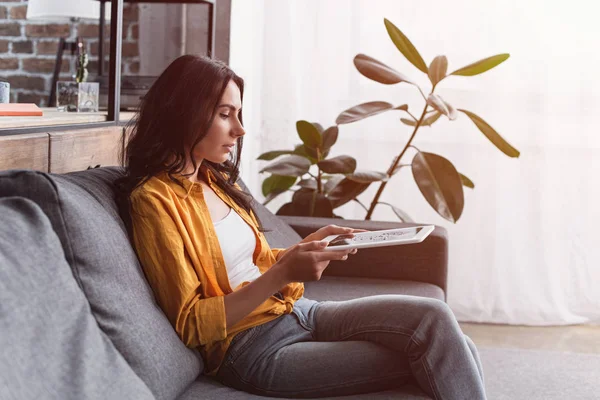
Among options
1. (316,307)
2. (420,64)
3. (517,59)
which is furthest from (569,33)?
(316,307)

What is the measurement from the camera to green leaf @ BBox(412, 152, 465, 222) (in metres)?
2.89

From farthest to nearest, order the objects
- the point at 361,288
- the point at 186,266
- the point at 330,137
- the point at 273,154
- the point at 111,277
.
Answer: the point at 273,154
the point at 330,137
the point at 361,288
the point at 186,266
the point at 111,277

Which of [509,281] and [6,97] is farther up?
[6,97]

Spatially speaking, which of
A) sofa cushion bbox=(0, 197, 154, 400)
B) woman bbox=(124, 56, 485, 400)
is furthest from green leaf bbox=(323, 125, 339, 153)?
sofa cushion bbox=(0, 197, 154, 400)

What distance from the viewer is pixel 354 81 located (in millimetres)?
3764

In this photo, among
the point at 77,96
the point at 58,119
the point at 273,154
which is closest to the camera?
the point at 58,119

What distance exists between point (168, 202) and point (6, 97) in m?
0.57

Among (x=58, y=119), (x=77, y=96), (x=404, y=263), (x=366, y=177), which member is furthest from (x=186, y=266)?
(x=366, y=177)

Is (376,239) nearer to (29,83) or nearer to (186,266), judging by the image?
(186,266)

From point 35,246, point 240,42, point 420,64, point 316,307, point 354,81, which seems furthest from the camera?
point 354,81

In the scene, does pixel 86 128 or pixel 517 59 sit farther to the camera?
pixel 517 59

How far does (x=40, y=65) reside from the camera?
3.24 metres

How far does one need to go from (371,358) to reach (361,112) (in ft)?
5.21

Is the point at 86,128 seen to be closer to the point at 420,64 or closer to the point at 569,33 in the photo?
the point at 420,64
